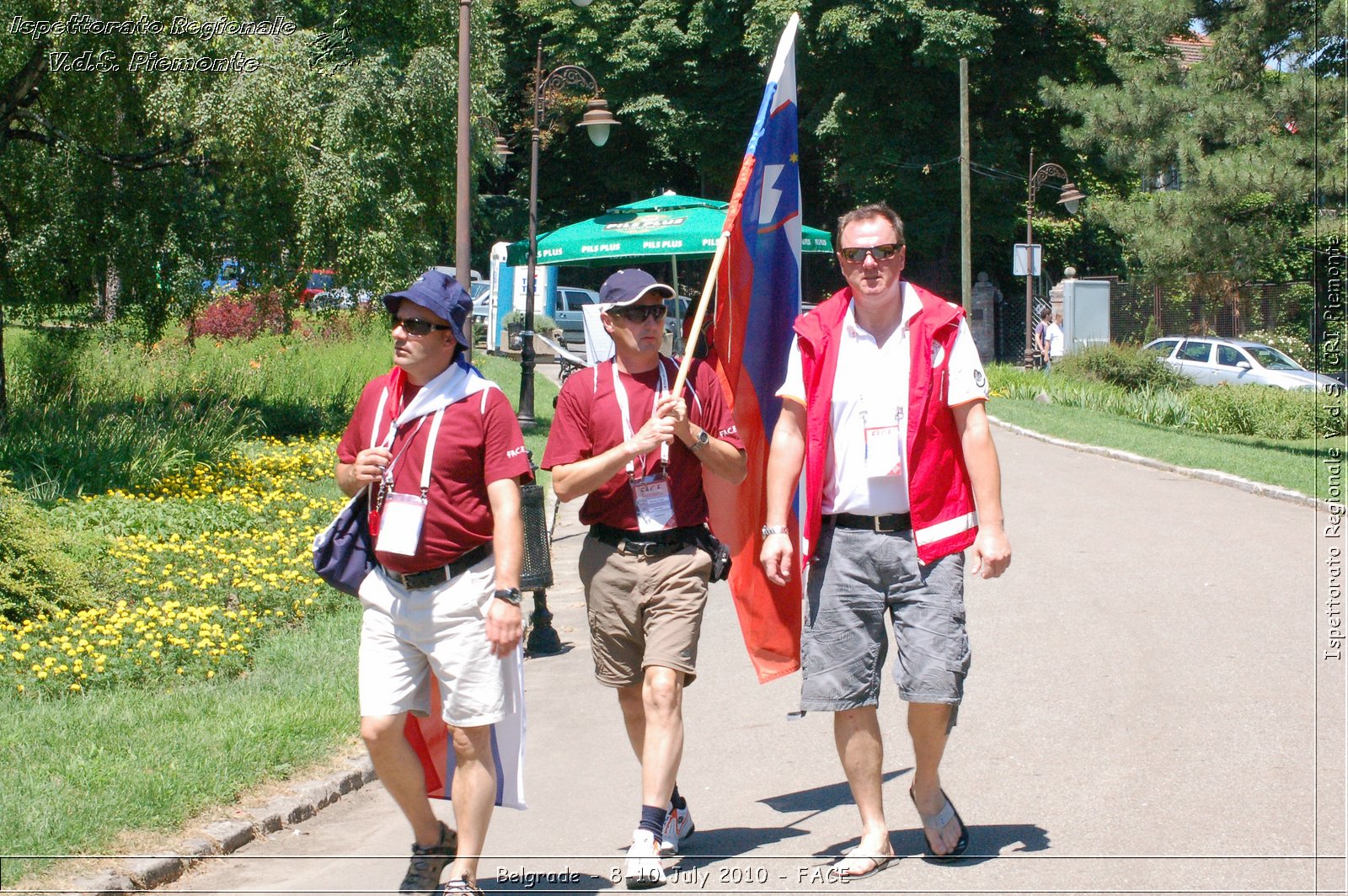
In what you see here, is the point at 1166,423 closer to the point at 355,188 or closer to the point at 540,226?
the point at 355,188

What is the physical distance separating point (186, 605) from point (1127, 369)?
77.6 feet

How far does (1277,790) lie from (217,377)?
16.3m

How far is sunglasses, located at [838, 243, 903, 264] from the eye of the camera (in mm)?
4672

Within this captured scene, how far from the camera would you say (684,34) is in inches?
1661

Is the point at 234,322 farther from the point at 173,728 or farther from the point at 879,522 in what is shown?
the point at 879,522

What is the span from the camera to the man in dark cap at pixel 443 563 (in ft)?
14.4

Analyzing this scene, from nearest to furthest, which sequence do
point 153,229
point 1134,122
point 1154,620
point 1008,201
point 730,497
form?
point 730,497, point 1154,620, point 153,229, point 1134,122, point 1008,201

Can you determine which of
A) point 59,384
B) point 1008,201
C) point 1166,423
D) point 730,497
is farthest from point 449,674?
point 1008,201

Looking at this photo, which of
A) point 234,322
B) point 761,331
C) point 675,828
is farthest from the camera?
point 234,322

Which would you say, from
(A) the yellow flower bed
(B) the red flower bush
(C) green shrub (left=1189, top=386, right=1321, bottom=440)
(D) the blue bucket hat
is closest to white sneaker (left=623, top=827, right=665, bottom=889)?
(D) the blue bucket hat

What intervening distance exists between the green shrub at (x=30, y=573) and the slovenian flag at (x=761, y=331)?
15.3 feet

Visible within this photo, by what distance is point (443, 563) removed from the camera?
441 centimetres

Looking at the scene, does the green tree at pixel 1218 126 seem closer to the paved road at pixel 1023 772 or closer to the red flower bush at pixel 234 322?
the paved road at pixel 1023 772

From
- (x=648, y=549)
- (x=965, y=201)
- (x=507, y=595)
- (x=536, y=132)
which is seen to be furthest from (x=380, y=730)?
(x=965, y=201)
